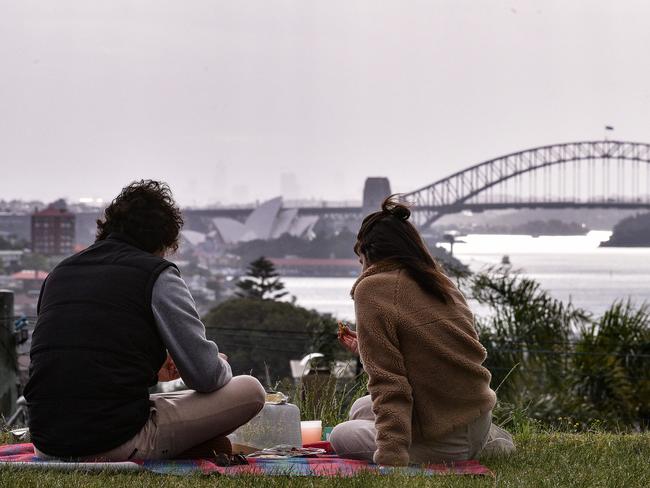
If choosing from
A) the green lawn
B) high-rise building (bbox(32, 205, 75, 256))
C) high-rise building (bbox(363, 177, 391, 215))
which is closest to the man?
the green lawn

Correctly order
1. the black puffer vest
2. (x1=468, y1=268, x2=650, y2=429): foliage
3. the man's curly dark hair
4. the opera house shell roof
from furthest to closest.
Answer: the opera house shell roof < (x1=468, y1=268, x2=650, y2=429): foliage < the man's curly dark hair < the black puffer vest

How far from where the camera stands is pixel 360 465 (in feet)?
10.1

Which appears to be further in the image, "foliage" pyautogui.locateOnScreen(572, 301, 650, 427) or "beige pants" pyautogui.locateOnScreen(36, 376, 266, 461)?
"foliage" pyautogui.locateOnScreen(572, 301, 650, 427)

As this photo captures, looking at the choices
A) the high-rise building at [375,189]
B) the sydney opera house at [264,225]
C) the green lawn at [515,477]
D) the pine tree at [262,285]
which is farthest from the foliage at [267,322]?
the sydney opera house at [264,225]

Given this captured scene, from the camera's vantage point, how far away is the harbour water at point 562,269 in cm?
6366

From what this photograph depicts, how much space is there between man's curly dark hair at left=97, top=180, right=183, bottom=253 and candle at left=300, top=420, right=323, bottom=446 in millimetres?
1106

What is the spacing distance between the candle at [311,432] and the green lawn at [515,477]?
2.38 feet

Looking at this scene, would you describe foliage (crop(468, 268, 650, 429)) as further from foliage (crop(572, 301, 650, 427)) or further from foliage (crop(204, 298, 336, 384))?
foliage (crop(204, 298, 336, 384))

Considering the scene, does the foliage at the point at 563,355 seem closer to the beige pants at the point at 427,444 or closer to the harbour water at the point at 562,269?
the beige pants at the point at 427,444

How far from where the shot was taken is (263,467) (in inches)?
120

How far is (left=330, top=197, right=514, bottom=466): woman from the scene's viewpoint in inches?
117

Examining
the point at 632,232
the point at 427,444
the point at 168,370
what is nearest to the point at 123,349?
the point at 168,370

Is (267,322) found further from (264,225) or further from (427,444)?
(264,225)

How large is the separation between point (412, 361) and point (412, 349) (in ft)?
0.12
